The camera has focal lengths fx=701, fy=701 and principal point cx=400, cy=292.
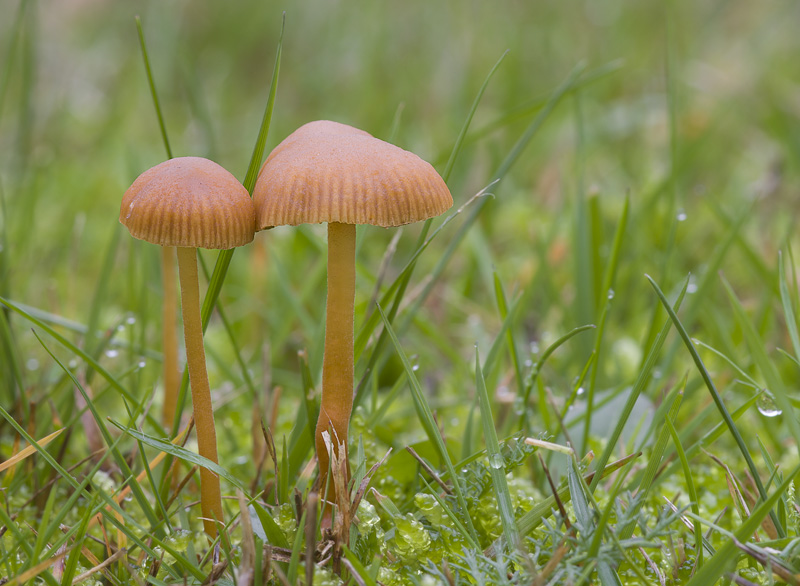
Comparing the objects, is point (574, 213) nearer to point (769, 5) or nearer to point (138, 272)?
point (138, 272)

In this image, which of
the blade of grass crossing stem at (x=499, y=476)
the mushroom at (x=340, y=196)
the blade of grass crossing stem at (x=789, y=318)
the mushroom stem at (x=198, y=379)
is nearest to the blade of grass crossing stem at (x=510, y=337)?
the blade of grass crossing stem at (x=499, y=476)

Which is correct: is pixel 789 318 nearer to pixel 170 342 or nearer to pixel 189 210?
pixel 189 210

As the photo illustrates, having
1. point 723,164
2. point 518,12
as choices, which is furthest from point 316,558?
point 518,12

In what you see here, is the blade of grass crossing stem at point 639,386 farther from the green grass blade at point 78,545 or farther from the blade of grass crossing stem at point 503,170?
the green grass blade at point 78,545

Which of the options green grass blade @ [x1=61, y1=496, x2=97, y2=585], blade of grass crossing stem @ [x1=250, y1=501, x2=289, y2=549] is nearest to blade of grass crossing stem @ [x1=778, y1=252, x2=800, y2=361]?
blade of grass crossing stem @ [x1=250, y1=501, x2=289, y2=549]

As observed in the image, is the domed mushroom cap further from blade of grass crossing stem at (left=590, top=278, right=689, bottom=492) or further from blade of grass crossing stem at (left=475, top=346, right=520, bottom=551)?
blade of grass crossing stem at (left=590, top=278, right=689, bottom=492)
